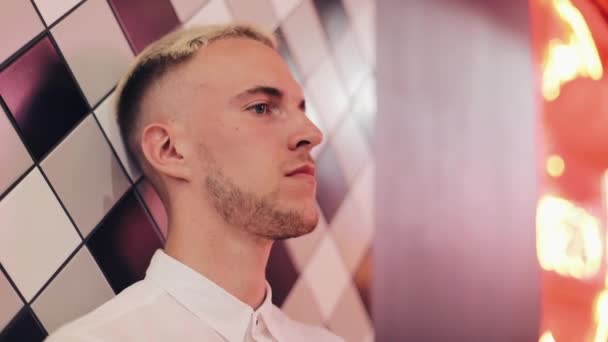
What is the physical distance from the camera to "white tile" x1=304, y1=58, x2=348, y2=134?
1597 millimetres

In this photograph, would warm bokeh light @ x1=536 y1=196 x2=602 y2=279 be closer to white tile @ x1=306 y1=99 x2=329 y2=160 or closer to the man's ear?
white tile @ x1=306 y1=99 x2=329 y2=160

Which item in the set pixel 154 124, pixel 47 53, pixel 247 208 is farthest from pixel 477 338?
pixel 47 53

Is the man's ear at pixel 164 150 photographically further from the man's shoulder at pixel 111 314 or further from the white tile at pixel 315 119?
the white tile at pixel 315 119

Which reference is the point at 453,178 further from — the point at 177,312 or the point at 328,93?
the point at 177,312

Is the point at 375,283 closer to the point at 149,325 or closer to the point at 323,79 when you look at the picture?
the point at 323,79

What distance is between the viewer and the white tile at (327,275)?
1.53m

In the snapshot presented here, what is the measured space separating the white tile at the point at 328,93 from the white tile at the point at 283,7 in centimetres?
16

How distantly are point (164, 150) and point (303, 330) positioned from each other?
0.47 metres

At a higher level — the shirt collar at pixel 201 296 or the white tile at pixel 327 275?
the shirt collar at pixel 201 296

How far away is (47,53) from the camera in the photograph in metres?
1.00

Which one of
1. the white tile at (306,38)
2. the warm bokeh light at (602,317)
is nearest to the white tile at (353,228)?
the white tile at (306,38)

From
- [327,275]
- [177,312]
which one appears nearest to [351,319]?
[327,275]

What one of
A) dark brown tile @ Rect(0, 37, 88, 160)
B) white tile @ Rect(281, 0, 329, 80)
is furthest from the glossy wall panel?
dark brown tile @ Rect(0, 37, 88, 160)

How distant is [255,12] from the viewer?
146 centimetres
